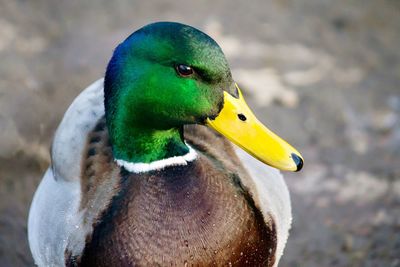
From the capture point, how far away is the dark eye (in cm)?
283

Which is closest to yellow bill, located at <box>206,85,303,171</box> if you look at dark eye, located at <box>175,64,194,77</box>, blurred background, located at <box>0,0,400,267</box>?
dark eye, located at <box>175,64,194,77</box>

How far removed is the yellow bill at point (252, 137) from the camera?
2850mm

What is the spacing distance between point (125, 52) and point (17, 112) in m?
1.96

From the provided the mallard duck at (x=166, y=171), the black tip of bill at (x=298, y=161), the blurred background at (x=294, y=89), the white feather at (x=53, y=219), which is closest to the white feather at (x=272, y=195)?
the mallard duck at (x=166, y=171)

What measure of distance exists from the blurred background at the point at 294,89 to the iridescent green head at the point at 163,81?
1456mm

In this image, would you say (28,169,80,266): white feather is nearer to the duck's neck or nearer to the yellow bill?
the duck's neck

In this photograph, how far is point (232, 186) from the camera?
3223 mm

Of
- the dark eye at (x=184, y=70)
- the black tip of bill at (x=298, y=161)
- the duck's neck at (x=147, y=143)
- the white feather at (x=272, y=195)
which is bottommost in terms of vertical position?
the white feather at (x=272, y=195)

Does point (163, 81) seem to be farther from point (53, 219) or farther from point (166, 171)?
point (53, 219)

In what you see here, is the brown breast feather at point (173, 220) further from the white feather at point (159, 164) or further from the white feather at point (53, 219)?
the white feather at point (53, 219)

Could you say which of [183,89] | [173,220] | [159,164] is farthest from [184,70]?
[173,220]

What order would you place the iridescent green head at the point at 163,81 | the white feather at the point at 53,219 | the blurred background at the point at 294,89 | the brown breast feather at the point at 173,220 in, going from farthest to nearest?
the blurred background at the point at 294,89
the white feather at the point at 53,219
the brown breast feather at the point at 173,220
the iridescent green head at the point at 163,81

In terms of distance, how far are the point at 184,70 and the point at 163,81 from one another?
4.0 inches

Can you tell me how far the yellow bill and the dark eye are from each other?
15cm
